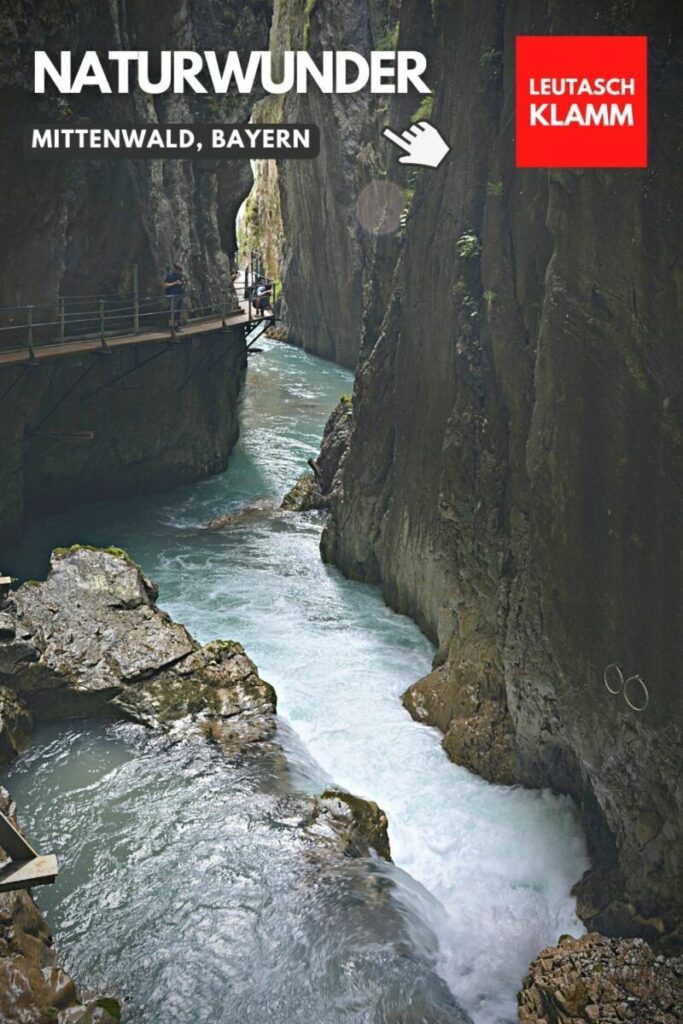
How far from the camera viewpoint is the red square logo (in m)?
9.38

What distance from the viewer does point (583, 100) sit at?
33.2 feet

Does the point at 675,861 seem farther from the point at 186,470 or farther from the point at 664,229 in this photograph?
the point at 186,470

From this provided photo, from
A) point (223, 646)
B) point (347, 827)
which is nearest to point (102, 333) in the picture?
point (223, 646)

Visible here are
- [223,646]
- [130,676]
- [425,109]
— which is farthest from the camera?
[425,109]

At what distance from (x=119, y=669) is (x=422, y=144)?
941 cm

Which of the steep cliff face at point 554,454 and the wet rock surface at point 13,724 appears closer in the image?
the steep cliff face at point 554,454

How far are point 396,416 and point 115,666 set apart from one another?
656 cm

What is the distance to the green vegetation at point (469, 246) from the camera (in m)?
14.6

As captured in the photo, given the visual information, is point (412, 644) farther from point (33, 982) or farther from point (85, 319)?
point (85, 319)

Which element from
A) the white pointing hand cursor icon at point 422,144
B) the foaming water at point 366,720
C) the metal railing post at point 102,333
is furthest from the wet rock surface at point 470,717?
the metal railing post at point 102,333

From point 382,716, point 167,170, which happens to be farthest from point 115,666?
point 167,170

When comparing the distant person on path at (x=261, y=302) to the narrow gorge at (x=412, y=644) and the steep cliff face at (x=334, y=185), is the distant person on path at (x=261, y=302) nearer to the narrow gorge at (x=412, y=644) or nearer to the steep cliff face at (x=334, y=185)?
the narrow gorge at (x=412, y=644)

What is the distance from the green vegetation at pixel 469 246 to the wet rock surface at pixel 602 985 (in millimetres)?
8726

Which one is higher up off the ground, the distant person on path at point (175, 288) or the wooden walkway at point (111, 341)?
the distant person on path at point (175, 288)
